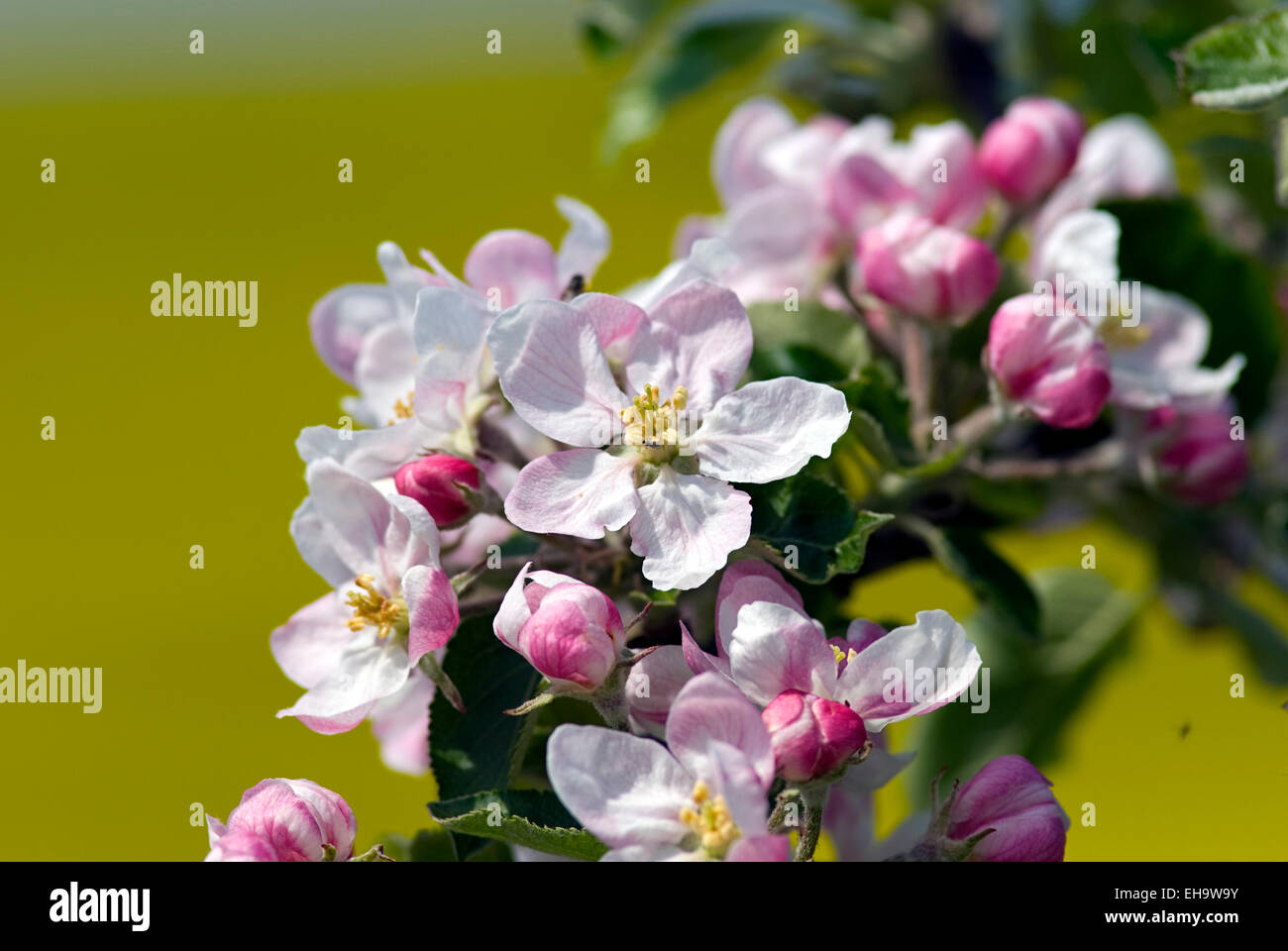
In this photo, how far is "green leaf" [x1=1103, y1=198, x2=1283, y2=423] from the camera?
2.58ft

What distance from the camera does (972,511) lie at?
74cm

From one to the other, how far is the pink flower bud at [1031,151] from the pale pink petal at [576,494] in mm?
355

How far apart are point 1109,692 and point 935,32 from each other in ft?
1.84

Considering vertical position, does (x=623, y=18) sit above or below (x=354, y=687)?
above

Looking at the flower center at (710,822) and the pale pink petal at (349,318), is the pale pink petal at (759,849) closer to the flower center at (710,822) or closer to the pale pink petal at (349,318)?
the flower center at (710,822)

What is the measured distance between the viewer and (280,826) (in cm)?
46

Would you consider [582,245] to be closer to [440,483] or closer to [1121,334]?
[440,483]

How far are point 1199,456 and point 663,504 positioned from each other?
1.30ft

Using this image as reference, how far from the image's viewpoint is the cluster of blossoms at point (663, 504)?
45 cm

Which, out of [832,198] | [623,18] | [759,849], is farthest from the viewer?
[623,18]

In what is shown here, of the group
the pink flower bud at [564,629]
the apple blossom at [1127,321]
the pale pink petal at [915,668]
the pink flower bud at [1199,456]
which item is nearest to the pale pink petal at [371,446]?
the pink flower bud at [564,629]

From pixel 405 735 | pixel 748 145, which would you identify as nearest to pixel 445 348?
pixel 405 735
